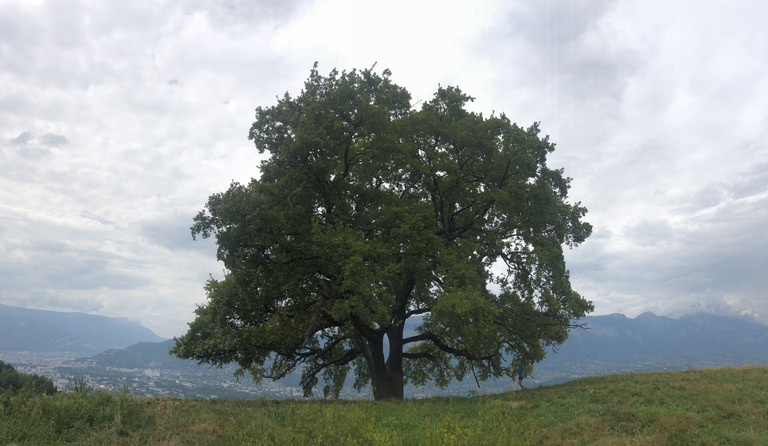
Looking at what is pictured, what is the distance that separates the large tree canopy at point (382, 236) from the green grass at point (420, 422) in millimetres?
5759

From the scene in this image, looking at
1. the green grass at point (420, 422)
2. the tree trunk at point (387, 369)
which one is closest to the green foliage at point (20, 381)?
the green grass at point (420, 422)

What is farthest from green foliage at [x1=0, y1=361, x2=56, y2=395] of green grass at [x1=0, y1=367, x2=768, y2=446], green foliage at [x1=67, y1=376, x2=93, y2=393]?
green grass at [x1=0, y1=367, x2=768, y2=446]

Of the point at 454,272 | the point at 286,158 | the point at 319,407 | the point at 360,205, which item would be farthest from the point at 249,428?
the point at 360,205

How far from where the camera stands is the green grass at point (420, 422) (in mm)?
8391

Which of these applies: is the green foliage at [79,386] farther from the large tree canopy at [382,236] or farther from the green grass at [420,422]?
the large tree canopy at [382,236]

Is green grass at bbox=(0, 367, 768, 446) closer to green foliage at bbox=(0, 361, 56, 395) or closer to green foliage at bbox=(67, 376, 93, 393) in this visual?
green foliage at bbox=(67, 376, 93, 393)

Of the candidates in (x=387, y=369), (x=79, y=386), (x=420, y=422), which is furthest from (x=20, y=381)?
(x=420, y=422)

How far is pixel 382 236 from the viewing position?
2058cm

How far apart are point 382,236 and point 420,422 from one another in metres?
10.6

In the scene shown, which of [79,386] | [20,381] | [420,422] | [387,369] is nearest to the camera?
[420,422]

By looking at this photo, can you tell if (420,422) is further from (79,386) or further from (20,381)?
(20,381)

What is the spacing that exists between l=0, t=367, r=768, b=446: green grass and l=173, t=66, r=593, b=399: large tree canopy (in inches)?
227

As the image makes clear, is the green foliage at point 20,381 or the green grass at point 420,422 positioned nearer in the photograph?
the green grass at point 420,422

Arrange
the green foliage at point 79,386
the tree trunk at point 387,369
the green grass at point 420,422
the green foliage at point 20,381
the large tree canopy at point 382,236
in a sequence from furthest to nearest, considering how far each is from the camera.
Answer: the tree trunk at point 387,369
the large tree canopy at point 382,236
the green foliage at point 20,381
the green foliage at point 79,386
the green grass at point 420,422
